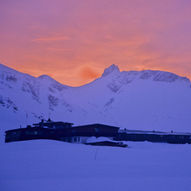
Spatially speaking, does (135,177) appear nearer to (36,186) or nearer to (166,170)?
(166,170)

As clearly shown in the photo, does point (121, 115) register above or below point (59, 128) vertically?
above

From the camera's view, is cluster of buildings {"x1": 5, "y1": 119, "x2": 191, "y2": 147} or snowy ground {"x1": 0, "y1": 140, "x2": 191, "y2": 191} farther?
cluster of buildings {"x1": 5, "y1": 119, "x2": 191, "y2": 147}

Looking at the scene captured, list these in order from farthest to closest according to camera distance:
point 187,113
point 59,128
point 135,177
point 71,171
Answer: point 187,113 < point 59,128 < point 71,171 < point 135,177

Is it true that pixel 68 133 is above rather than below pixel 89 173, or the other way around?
above

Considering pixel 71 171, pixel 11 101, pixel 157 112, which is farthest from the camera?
pixel 157 112

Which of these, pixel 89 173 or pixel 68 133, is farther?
pixel 68 133

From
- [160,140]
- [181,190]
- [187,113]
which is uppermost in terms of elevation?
[187,113]

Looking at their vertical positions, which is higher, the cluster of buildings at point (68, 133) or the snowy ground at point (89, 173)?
the cluster of buildings at point (68, 133)

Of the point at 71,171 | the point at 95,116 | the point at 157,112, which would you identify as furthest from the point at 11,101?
the point at 71,171

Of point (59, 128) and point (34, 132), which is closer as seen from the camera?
point (34, 132)

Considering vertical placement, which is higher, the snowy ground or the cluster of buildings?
the cluster of buildings

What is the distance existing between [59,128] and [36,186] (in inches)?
1924

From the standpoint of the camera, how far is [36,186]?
15.4 metres

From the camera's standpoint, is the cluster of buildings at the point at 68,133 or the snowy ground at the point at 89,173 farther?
the cluster of buildings at the point at 68,133
